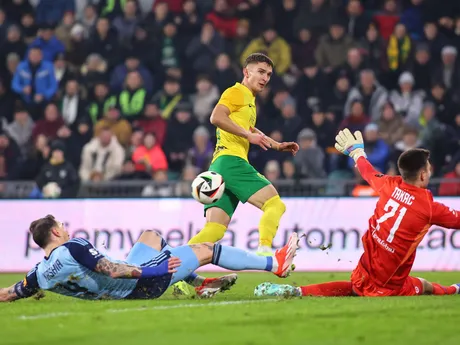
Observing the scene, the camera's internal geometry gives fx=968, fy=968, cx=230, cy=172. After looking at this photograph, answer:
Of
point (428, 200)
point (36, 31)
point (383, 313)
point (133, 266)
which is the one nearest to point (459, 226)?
point (428, 200)

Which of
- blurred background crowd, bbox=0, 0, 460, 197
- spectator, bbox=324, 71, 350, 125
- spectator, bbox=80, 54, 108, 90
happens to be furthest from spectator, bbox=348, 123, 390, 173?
spectator, bbox=80, 54, 108, 90

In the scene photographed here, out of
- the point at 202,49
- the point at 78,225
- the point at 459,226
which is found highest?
the point at 202,49

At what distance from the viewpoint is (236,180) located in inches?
403

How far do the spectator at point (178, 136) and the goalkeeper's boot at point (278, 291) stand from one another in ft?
30.3

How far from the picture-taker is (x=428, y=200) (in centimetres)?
898

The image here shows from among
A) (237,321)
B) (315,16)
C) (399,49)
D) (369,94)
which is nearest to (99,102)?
(315,16)

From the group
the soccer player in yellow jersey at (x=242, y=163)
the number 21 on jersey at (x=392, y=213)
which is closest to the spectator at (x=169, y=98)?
the soccer player in yellow jersey at (x=242, y=163)

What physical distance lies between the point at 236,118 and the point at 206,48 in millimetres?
9970

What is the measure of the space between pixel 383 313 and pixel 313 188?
9027mm

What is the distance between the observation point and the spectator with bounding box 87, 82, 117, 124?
19.9m

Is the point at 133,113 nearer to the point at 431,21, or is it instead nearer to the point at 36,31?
the point at 36,31

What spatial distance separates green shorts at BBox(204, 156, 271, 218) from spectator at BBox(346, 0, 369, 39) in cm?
1003

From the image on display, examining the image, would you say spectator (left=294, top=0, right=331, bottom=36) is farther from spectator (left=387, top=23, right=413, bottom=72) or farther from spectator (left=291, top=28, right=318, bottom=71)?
spectator (left=387, top=23, right=413, bottom=72)

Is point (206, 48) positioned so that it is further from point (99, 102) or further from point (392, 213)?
point (392, 213)
